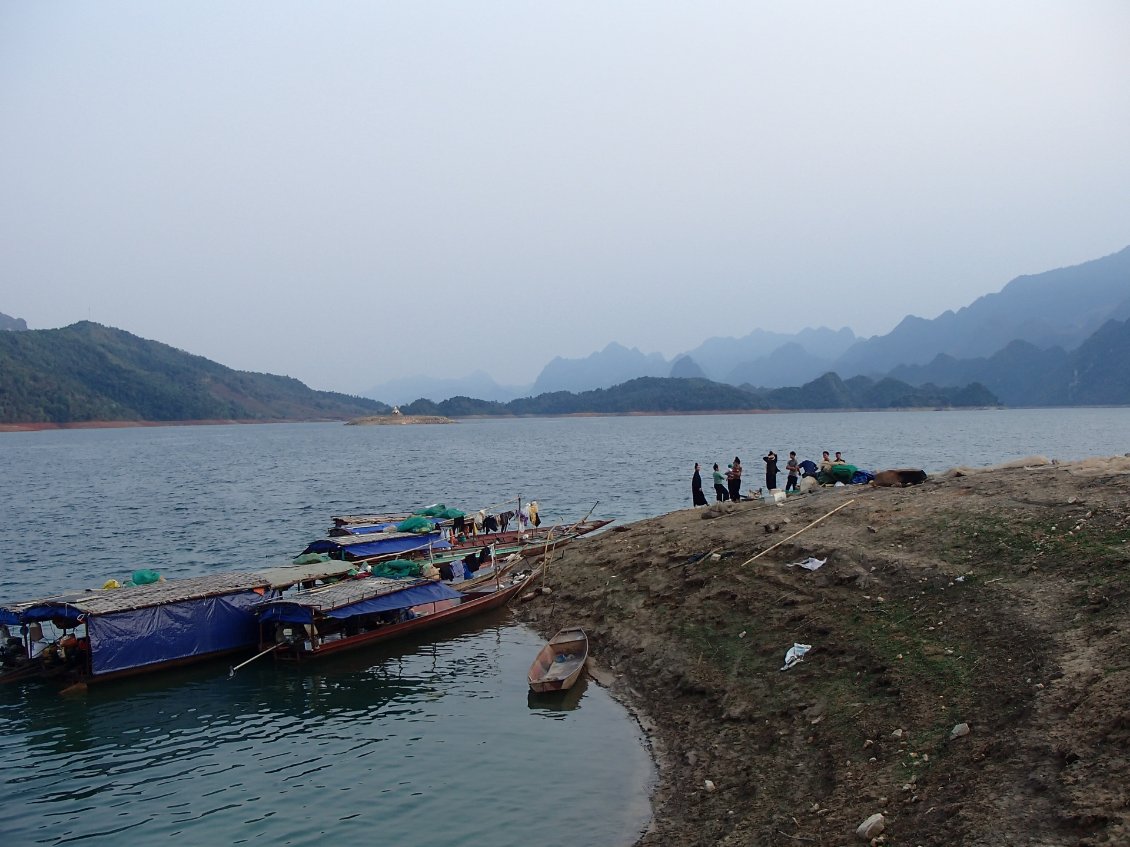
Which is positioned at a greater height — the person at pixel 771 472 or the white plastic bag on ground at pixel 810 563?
the person at pixel 771 472

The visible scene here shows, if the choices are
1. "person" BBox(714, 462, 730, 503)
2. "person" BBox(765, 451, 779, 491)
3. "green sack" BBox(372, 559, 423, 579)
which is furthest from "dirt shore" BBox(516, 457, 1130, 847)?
→ "person" BBox(765, 451, 779, 491)

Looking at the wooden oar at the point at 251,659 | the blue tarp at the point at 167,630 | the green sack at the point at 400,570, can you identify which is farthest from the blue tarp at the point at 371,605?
the green sack at the point at 400,570

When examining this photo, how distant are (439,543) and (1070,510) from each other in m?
25.8

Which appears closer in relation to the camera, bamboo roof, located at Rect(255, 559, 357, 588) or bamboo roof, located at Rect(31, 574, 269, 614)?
bamboo roof, located at Rect(31, 574, 269, 614)

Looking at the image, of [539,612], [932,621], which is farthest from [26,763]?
[932,621]

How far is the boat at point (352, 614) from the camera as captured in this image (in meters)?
23.9

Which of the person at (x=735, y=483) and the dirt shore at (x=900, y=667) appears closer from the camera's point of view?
the dirt shore at (x=900, y=667)

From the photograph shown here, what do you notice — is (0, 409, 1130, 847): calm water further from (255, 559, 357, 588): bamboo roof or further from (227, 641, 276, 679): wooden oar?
(255, 559, 357, 588): bamboo roof

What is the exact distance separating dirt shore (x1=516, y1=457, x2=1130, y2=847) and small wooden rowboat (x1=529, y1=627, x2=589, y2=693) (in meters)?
0.72

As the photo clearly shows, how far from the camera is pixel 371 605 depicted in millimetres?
24625

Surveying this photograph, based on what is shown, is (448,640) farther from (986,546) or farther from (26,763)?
(986,546)

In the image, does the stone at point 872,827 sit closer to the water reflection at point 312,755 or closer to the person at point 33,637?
the water reflection at point 312,755

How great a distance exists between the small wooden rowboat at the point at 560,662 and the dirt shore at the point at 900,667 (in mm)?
723

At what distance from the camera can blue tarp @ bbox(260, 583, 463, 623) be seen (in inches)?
931
